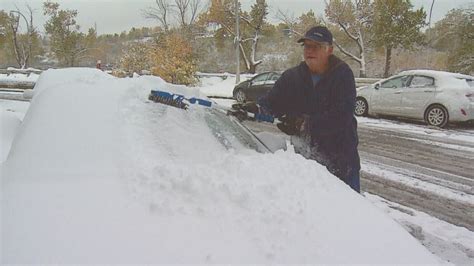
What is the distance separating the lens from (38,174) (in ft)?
Result: 5.49

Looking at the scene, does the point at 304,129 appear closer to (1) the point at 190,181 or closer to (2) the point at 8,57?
(1) the point at 190,181

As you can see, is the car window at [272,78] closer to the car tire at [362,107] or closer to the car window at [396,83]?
the car tire at [362,107]

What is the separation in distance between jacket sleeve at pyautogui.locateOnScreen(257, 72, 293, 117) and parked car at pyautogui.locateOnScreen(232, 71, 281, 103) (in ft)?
33.9

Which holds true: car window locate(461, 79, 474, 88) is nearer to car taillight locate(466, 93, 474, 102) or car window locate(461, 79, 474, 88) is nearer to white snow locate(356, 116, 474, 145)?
car taillight locate(466, 93, 474, 102)

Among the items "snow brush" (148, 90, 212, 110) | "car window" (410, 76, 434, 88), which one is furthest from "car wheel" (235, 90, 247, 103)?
"snow brush" (148, 90, 212, 110)

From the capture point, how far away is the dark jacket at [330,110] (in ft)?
9.05

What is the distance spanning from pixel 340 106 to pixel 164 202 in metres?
1.64

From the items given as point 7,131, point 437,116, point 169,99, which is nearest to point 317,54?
point 169,99

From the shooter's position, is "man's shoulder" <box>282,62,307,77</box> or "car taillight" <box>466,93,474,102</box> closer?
"man's shoulder" <box>282,62,307,77</box>

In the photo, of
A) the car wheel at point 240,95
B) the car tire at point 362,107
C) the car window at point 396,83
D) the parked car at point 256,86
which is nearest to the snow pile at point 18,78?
the car wheel at point 240,95

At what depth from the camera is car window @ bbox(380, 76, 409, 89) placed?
10.7 m

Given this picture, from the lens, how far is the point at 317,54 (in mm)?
2830

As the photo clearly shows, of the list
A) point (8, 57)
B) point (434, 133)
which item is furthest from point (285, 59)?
point (434, 133)

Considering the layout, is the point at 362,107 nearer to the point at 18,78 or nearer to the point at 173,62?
the point at 173,62
